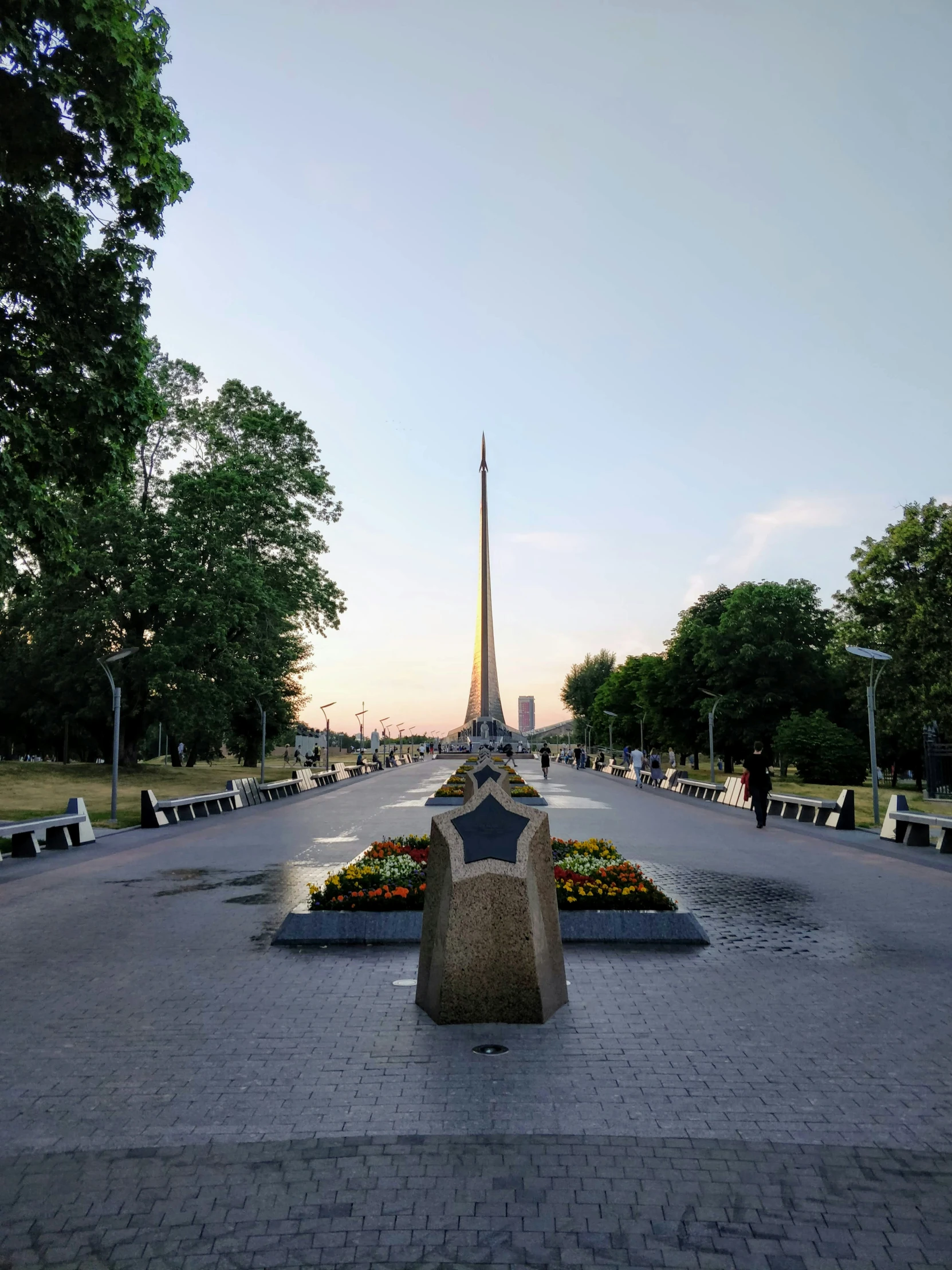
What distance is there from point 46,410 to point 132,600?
22.1m

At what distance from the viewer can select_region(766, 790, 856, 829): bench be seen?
21.1 meters

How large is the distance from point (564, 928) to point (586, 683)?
13732cm

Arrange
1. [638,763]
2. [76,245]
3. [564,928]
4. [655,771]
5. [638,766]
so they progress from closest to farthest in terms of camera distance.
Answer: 1. [564,928]
2. [76,245]
3. [638,763]
4. [638,766]
5. [655,771]

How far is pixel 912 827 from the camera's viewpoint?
18469 millimetres

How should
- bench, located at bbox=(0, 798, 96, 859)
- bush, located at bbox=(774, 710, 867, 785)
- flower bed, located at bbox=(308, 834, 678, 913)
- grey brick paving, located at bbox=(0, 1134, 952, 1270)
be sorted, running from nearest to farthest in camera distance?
1. grey brick paving, located at bbox=(0, 1134, 952, 1270)
2. flower bed, located at bbox=(308, 834, 678, 913)
3. bench, located at bbox=(0, 798, 96, 859)
4. bush, located at bbox=(774, 710, 867, 785)

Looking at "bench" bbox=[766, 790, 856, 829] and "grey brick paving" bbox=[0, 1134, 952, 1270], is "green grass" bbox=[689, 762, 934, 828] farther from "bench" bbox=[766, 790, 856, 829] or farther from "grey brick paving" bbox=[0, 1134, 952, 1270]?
"grey brick paving" bbox=[0, 1134, 952, 1270]

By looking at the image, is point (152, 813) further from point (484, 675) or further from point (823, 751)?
point (484, 675)

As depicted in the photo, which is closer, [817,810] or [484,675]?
[817,810]

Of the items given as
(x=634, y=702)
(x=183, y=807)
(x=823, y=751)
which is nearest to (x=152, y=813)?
(x=183, y=807)

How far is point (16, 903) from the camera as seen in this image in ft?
38.6

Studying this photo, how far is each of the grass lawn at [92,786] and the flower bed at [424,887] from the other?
13665mm

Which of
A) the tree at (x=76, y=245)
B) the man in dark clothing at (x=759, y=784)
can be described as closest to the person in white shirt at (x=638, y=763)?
the man in dark clothing at (x=759, y=784)

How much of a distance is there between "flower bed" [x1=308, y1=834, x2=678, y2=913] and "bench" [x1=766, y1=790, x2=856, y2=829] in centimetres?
1190

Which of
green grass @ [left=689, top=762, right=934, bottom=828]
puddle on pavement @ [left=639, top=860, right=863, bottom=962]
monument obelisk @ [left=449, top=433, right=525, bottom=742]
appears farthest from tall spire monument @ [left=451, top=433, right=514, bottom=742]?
puddle on pavement @ [left=639, top=860, right=863, bottom=962]
